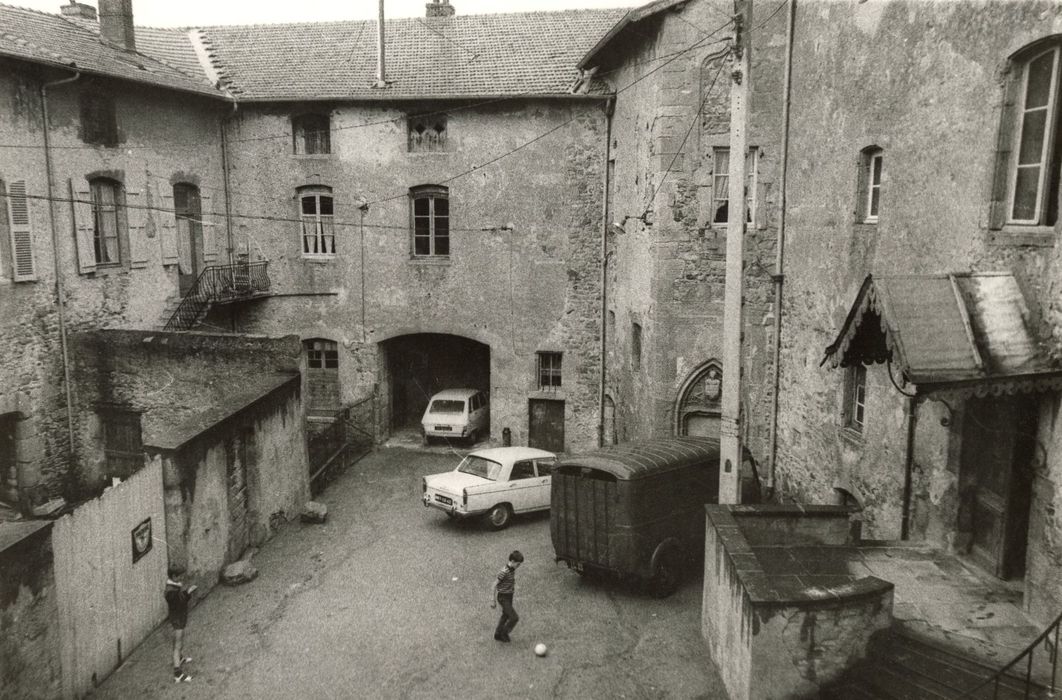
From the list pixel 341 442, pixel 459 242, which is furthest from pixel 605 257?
pixel 341 442

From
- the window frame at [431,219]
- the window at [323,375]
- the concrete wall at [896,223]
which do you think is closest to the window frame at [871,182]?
the concrete wall at [896,223]

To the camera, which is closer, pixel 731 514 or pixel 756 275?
pixel 731 514

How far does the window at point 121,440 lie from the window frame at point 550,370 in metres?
9.84

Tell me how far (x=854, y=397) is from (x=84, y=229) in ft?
53.1

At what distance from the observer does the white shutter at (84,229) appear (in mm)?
17094

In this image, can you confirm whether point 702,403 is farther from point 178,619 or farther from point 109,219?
point 109,219

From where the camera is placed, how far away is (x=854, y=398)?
12.6 m

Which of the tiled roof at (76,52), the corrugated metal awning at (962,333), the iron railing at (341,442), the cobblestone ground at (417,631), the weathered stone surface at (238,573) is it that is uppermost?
the tiled roof at (76,52)

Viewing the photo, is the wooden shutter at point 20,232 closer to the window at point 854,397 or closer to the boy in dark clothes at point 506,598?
the boy in dark clothes at point 506,598

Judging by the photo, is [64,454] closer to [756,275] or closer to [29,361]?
[29,361]

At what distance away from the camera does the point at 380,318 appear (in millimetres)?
21688

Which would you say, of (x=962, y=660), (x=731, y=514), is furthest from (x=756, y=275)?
(x=962, y=660)

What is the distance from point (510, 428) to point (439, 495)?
610 cm

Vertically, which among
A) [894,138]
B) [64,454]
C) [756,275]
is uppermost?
[894,138]
